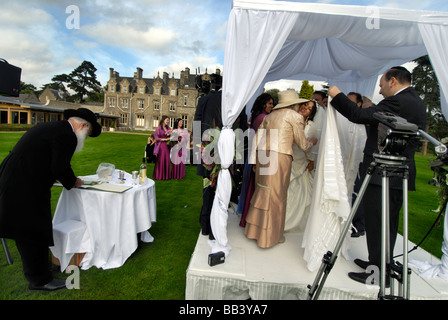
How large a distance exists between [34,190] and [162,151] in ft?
16.9

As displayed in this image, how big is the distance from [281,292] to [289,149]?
5.24 ft

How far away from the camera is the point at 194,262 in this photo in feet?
8.50

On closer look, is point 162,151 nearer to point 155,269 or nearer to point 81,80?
point 155,269

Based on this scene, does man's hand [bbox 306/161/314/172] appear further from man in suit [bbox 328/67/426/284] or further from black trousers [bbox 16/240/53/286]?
black trousers [bbox 16/240/53/286]

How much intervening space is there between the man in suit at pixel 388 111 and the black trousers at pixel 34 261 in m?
3.18

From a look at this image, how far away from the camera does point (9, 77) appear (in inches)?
88.4

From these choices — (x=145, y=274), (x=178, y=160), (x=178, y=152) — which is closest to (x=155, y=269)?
(x=145, y=274)

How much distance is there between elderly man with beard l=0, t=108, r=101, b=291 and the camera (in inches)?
88.6

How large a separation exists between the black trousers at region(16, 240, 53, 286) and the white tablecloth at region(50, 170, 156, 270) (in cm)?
24

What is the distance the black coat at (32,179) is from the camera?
225 centimetres

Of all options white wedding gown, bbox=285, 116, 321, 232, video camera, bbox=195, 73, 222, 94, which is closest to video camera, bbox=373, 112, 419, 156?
white wedding gown, bbox=285, 116, 321, 232
